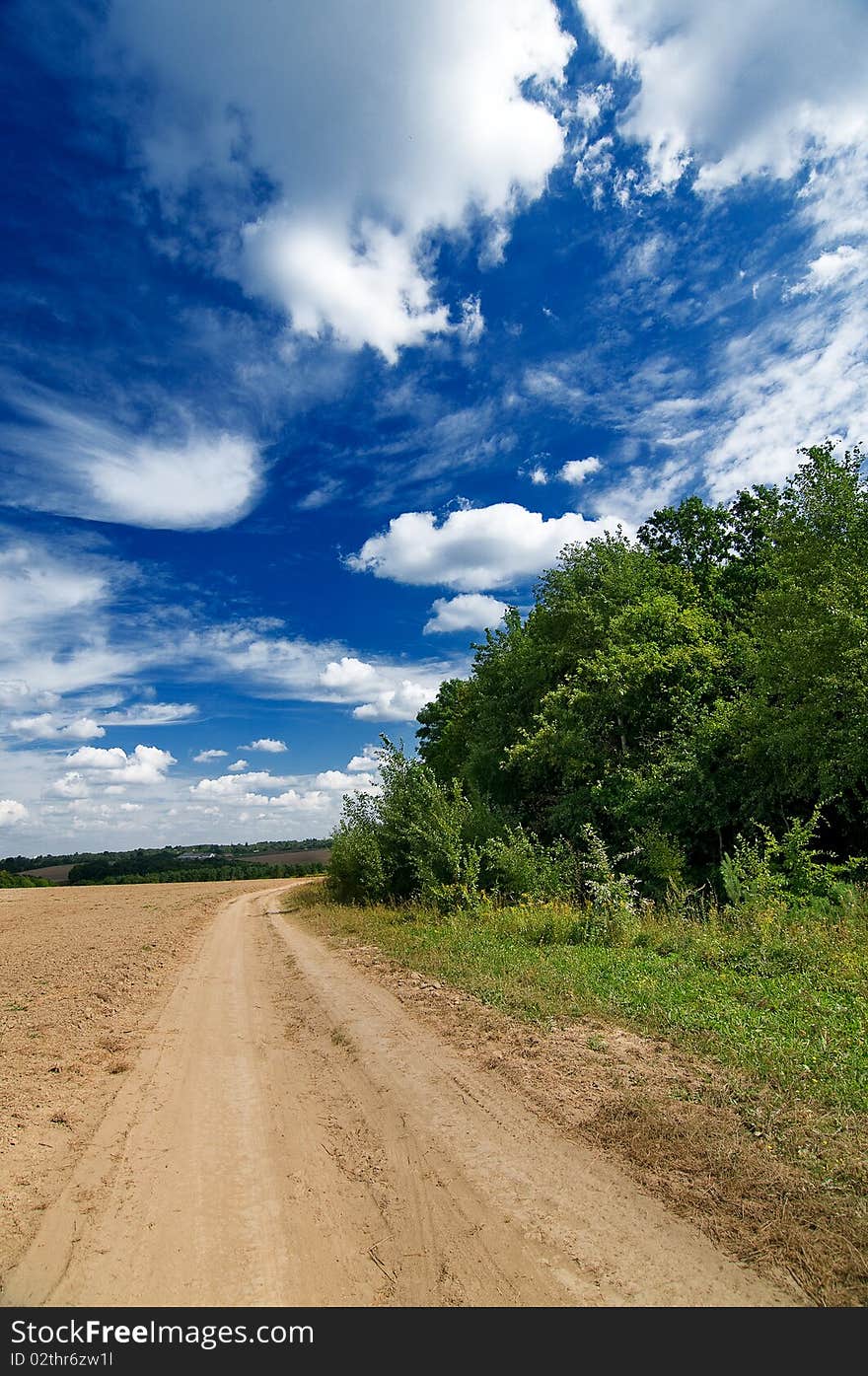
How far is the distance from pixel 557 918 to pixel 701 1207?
31.9 feet

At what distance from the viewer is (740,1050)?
6473mm

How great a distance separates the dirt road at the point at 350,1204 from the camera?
3613 millimetres

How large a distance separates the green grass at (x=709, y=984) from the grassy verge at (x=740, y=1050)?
0.09 feet

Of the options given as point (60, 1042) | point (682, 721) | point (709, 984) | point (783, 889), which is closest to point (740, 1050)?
point (709, 984)

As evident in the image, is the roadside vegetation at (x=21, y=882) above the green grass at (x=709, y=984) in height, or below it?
below

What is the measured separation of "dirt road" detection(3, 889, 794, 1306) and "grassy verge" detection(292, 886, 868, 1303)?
0.41 m

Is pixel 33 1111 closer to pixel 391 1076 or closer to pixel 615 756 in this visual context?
pixel 391 1076

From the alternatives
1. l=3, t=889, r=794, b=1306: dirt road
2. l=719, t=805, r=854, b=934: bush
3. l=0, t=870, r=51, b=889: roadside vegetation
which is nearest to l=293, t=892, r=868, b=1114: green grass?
l=719, t=805, r=854, b=934: bush

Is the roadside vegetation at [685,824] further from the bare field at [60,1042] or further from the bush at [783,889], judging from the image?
the bare field at [60,1042]

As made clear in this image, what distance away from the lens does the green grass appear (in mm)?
6156

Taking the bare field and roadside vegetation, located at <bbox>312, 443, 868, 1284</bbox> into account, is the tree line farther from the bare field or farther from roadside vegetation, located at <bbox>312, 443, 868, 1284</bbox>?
the bare field

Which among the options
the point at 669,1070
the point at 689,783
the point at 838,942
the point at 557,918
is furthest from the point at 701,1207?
the point at 689,783

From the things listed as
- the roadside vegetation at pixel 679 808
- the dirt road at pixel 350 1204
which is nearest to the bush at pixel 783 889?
the roadside vegetation at pixel 679 808

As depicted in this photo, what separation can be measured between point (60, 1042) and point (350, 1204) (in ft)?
21.1
